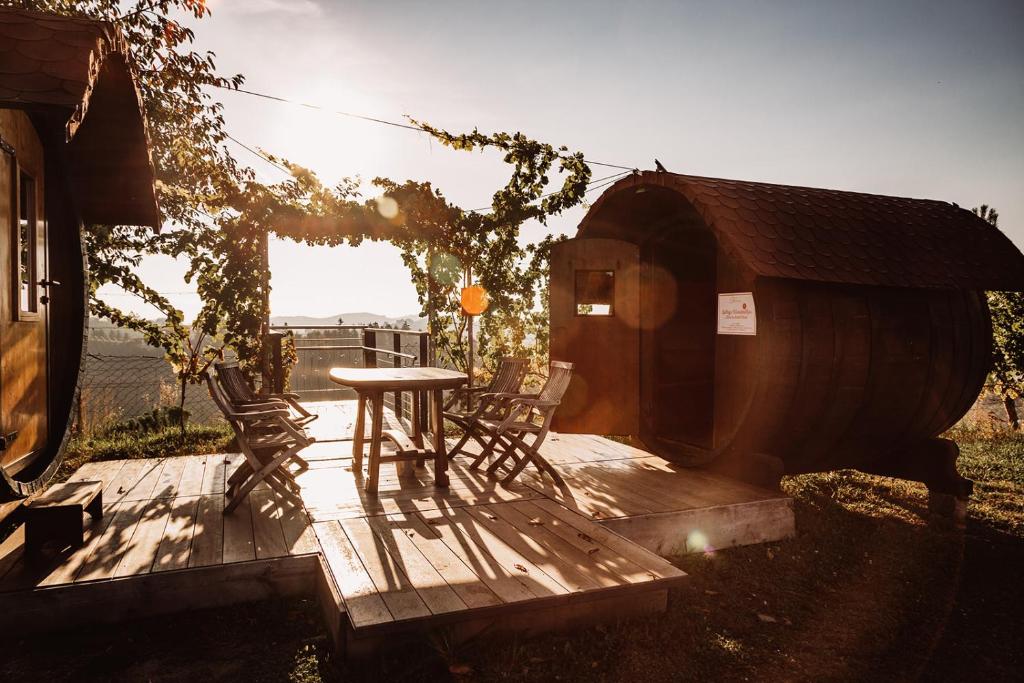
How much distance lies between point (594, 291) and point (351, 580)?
13.6ft

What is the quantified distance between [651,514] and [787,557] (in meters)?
1.02

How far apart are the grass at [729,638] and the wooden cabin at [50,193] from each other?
3.15ft

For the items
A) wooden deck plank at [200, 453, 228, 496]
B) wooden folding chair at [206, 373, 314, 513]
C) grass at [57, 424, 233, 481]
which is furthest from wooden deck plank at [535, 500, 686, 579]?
grass at [57, 424, 233, 481]

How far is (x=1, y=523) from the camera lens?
3.24 m

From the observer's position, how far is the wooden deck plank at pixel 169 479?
4559mm

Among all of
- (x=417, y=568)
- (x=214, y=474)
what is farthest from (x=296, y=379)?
(x=417, y=568)

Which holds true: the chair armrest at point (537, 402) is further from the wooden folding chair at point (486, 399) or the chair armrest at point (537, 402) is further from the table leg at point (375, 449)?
the table leg at point (375, 449)

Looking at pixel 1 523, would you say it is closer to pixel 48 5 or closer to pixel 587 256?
pixel 587 256

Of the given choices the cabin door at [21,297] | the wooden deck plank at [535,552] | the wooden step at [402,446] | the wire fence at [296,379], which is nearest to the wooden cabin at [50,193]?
the cabin door at [21,297]

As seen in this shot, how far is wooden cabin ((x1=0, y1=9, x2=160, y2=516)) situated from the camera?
2.70m

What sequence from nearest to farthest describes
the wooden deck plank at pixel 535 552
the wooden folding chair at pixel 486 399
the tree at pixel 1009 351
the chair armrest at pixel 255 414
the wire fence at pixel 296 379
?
the wooden deck plank at pixel 535 552
the chair armrest at pixel 255 414
the wooden folding chair at pixel 486 399
the wire fence at pixel 296 379
the tree at pixel 1009 351

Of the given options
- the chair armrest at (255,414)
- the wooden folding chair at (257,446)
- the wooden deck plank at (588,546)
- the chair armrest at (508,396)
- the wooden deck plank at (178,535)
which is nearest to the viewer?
the wooden deck plank at (588,546)

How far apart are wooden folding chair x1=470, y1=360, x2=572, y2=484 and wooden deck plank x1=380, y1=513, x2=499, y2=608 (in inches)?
44.6

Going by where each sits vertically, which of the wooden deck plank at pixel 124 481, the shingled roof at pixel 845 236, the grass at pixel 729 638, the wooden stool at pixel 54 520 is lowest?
the grass at pixel 729 638
